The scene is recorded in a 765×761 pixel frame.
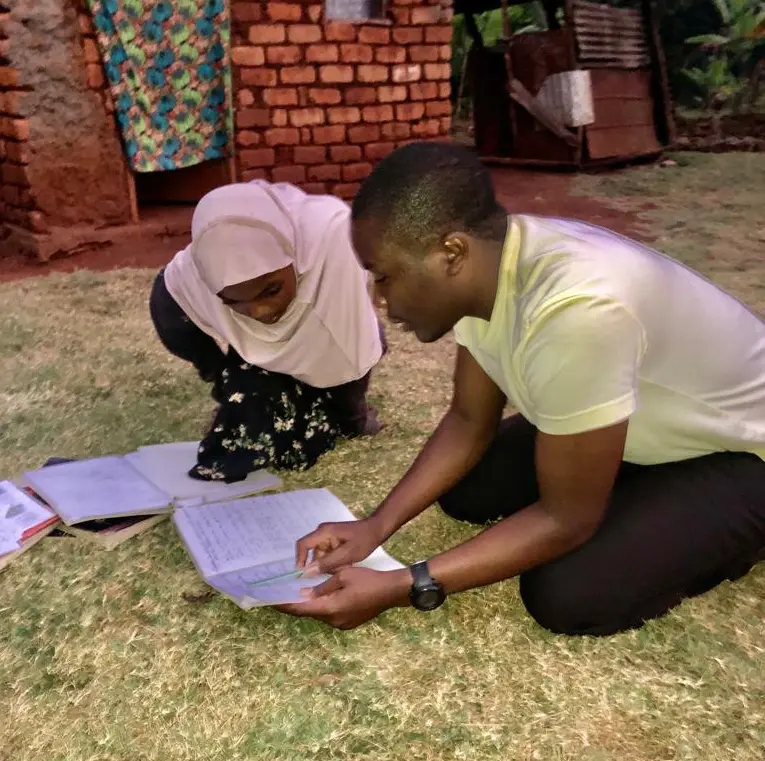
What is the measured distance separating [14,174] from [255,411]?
2.63m

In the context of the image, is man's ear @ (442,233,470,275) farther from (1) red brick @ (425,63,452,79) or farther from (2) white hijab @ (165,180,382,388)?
(1) red brick @ (425,63,452,79)

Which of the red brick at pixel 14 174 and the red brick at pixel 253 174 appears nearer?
the red brick at pixel 14 174

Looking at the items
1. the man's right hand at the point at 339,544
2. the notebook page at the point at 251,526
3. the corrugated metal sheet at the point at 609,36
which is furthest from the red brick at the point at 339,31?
the man's right hand at the point at 339,544

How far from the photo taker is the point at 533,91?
248 inches

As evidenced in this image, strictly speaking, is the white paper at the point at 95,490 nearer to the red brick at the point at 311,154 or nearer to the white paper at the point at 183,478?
the white paper at the point at 183,478

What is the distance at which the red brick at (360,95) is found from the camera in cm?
442

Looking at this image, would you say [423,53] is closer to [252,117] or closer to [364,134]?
[364,134]

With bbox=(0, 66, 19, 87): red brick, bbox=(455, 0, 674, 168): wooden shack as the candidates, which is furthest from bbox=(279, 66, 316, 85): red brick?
bbox=(455, 0, 674, 168): wooden shack

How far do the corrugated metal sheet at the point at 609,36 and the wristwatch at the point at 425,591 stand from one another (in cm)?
564

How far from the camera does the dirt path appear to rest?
3.96 meters

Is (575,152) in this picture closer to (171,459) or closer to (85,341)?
(85,341)

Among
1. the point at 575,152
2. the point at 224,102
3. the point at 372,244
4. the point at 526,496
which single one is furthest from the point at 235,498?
the point at 575,152

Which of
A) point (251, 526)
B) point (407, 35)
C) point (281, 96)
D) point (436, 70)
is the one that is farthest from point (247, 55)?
point (251, 526)

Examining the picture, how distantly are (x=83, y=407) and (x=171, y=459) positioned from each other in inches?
22.4
